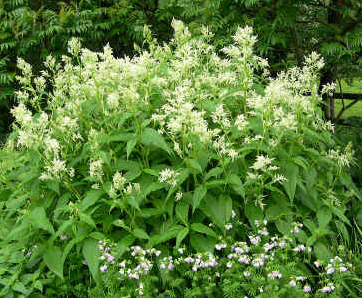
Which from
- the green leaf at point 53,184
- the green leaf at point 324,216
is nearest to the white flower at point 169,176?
the green leaf at point 53,184

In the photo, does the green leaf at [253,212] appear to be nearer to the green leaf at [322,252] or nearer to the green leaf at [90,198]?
the green leaf at [322,252]

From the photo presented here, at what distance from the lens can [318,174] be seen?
4.01 meters

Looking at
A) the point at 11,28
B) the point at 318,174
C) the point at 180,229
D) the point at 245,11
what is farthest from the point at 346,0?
the point at 11,28

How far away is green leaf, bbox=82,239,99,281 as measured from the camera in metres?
3.22

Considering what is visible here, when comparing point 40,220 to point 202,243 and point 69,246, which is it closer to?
point 69,246

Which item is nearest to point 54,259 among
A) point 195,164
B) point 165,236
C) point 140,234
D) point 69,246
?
point 69,246

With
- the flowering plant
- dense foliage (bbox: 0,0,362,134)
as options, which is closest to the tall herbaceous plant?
the flowering plant

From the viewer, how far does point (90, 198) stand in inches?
134

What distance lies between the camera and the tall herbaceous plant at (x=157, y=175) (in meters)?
3.33

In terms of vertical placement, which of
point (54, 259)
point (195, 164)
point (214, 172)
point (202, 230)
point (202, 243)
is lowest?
point (54, 259)

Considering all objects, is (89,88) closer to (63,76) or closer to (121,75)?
(121,75)

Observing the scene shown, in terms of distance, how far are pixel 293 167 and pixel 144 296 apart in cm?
151

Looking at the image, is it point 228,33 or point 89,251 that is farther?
point 228,33

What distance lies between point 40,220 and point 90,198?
1.29 feet
